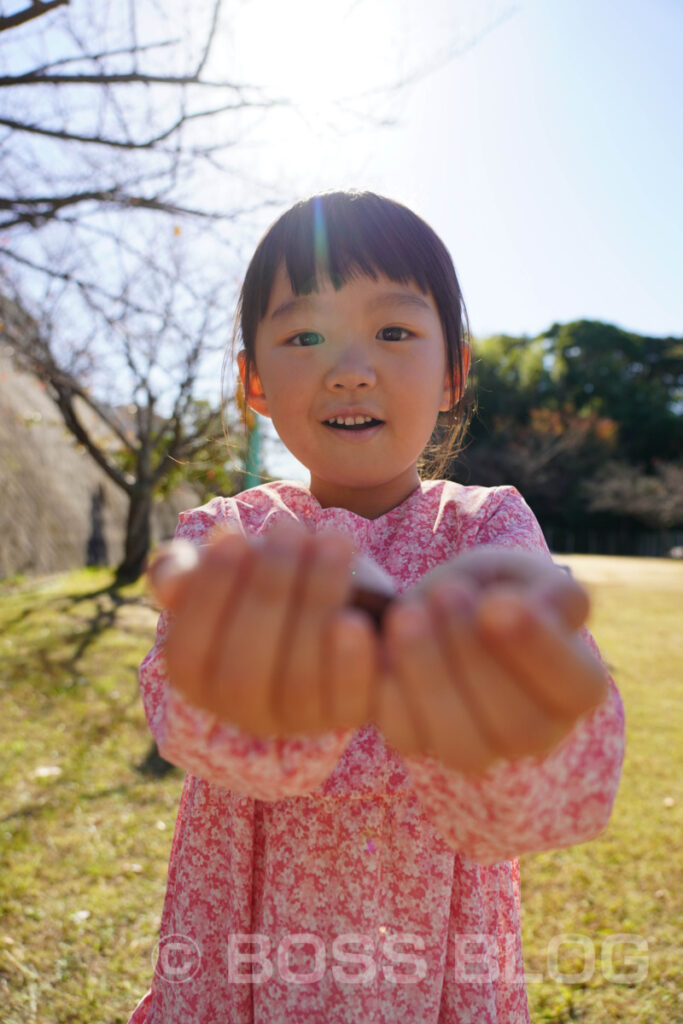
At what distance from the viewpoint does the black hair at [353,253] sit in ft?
3.50

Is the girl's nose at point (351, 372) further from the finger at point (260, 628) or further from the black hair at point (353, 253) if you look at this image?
the finger at point (260, 628)

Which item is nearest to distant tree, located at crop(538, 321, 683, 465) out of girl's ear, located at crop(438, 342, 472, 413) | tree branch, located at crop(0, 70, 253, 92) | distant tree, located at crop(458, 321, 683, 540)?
distant tree, located at crop(458, 321, 683, 540)

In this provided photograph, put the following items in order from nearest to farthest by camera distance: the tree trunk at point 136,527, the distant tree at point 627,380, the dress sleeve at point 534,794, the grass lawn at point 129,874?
1. the dress sleeve at point 534,794
2. the grass lawn at point 129,874
3. the tree trunk at point 136,527
4. the distant tree at point 627,380

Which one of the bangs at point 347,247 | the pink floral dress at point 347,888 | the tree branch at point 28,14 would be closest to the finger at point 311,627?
the pink floral dress at point 347,888

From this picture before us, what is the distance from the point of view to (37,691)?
4598 mm

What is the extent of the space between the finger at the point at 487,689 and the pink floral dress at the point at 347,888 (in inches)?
15.8

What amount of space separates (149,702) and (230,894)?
46cm

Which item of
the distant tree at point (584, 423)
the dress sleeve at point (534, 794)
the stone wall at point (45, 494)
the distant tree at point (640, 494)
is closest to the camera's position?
the dress sleeve at point (534, 794)

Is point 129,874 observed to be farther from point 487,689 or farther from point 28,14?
point 28,14

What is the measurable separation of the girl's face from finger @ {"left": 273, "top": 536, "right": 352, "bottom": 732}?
586mm

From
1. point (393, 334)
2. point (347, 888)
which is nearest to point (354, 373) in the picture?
point (393, 334)

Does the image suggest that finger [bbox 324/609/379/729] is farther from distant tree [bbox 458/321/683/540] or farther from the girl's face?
distant tree [bbox 458/321/683/540]

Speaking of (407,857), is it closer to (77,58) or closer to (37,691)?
(77,58)

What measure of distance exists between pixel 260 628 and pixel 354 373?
2.03 feet
